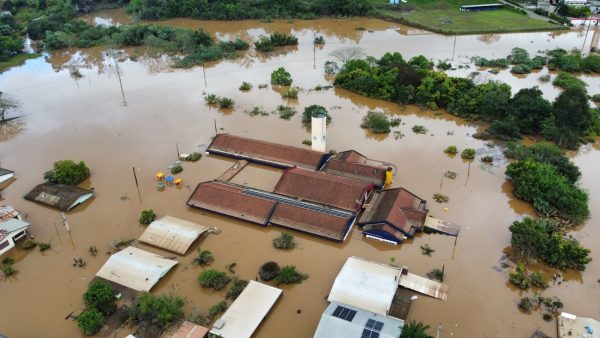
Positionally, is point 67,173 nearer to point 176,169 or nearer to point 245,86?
point 176,169

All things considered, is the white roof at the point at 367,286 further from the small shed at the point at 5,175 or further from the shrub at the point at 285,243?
the small shed at the point at 5,175

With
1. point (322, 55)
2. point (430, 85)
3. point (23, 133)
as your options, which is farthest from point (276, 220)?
point (322, 55)

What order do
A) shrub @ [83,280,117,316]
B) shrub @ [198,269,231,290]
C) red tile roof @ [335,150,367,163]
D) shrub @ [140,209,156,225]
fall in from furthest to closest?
1. red tile roof @ [335,150,367,163]
2. shrub @ [140,209,156,225]
3. shrub @ [198,269,231,290]
4. shrub @ [83,280,117,316]

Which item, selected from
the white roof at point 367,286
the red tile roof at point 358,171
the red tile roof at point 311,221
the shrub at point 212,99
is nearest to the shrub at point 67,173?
the shrub at point 212,99

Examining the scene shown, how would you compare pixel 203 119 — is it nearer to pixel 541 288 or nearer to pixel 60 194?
pixel 60 194

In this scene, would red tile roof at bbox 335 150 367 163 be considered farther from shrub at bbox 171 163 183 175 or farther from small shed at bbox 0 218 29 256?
small shed at bbox 0 218 29 256

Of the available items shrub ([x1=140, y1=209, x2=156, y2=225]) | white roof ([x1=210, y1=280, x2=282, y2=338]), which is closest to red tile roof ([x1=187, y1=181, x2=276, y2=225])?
shrub ([x1=140, y1=209, x2=156, y2=225])

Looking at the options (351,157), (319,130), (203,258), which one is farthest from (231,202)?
(351,157)
